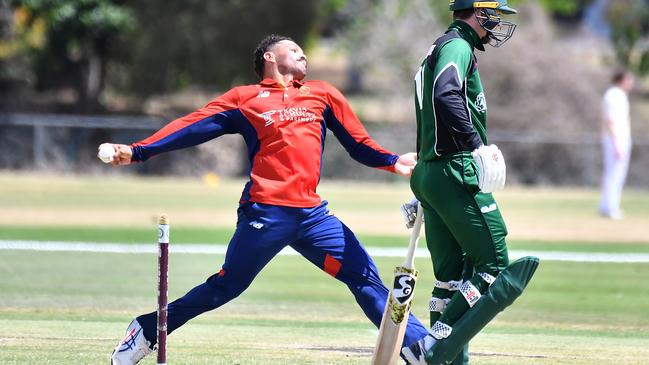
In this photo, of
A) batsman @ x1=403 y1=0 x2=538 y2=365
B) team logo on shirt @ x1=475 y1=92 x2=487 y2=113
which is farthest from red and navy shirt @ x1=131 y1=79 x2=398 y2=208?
team logo on shirt @ x1=475 y1=92 x2=487 y2=113

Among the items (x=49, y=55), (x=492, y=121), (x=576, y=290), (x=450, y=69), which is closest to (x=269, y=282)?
(x=576, y=290)

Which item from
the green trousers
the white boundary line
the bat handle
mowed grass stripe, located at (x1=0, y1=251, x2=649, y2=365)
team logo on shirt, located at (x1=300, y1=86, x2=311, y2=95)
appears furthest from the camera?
the white boundary line

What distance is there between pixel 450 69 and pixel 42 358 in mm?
3218

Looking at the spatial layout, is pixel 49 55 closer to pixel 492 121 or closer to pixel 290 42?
pixel 492 121

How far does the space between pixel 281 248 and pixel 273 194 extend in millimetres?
325

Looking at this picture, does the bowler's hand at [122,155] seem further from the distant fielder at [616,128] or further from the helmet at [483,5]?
the distant fielder at [616,128]

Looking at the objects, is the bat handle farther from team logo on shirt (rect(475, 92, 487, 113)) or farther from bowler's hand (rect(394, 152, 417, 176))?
team logo on shirt (rect(475, 92, 487, 113))

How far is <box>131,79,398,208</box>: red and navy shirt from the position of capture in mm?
6645

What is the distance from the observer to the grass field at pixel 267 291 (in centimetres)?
800

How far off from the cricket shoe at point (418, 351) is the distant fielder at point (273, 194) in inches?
2.3

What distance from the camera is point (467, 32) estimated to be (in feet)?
21.7

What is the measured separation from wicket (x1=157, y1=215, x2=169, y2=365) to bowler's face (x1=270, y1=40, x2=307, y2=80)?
1348mm

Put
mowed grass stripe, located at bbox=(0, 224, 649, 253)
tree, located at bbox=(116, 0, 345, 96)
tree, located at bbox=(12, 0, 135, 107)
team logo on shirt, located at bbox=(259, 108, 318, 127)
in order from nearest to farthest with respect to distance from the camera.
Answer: team logo on shirt, located at bbox=(259, 108, 318, 127) < mowed grass stripe, located at bbox=(0, 224, 649, 253) < tree, located at bbox=(12, 0, 135, 107) < tree, located at bbox=(116, 0, 345, 96)

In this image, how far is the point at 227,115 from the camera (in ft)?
22.2
